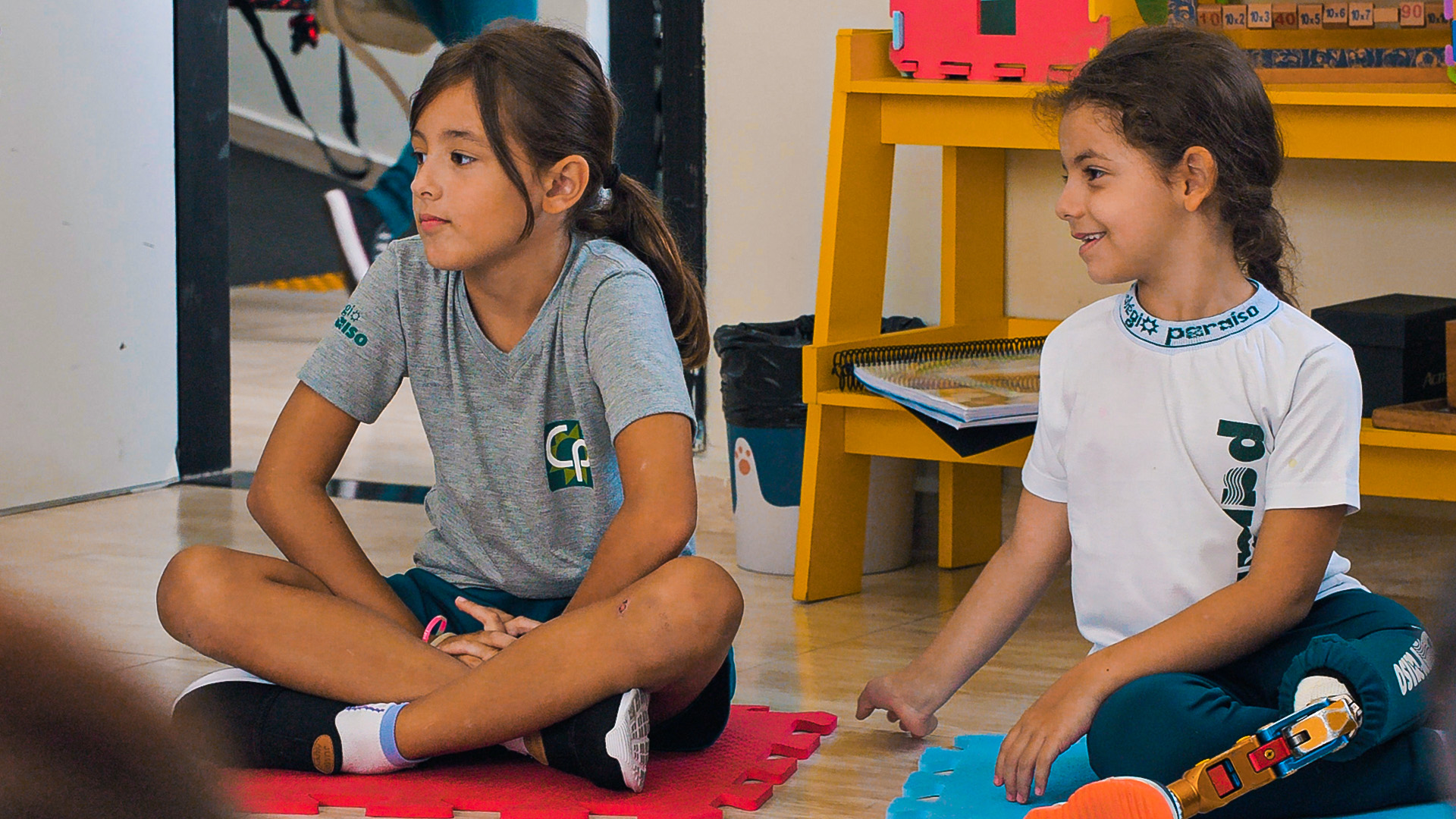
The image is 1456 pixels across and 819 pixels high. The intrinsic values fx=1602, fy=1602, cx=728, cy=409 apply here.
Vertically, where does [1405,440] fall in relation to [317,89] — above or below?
below

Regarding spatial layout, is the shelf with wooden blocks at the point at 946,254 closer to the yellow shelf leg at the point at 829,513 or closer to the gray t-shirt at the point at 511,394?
the yellow shelf leg at the point at 829,513

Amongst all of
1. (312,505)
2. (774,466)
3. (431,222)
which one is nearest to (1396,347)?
(774,466)

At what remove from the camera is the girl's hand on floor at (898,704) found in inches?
56.1

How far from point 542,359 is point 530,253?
0.10m

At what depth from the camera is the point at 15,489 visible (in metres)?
2.50

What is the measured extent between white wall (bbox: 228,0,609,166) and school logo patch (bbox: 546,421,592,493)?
199 centimetres

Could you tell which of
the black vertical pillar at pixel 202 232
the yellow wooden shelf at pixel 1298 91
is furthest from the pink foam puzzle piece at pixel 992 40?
the black vertical pillar at pixel 202 232

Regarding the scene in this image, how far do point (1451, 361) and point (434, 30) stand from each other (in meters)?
2.02

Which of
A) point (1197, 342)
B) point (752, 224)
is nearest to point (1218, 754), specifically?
point (1197, 342)

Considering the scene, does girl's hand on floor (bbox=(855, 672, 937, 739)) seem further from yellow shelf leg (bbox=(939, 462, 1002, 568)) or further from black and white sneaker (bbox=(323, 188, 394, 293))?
black and white sneaker (bbox=(323, 188, 394, 293))

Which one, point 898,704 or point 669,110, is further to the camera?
point 669,110

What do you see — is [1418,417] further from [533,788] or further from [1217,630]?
[533,788]

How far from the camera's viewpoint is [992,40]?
190 centimetres

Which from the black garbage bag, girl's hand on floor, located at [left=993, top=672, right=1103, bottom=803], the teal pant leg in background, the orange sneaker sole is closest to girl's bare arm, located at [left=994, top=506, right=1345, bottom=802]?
girl's hand on floor, located at [left=993, top=672, right=1103, bottom=803]
